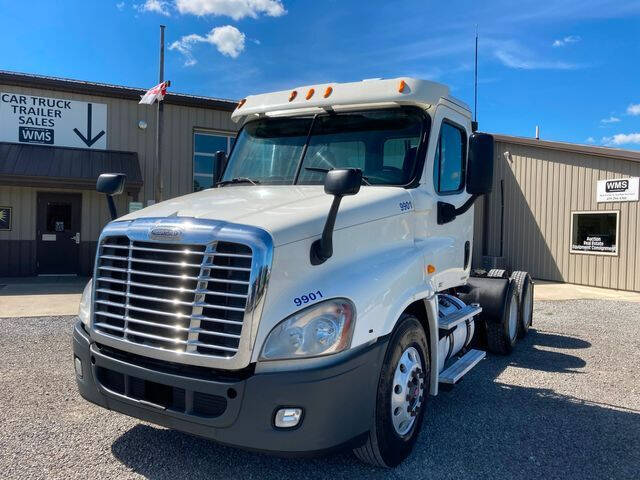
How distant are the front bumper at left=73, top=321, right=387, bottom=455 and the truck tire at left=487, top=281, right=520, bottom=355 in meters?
3.95

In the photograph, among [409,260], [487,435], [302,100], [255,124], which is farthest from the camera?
[255,124]

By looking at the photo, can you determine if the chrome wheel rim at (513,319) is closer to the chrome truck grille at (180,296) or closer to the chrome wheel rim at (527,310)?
the chrome wheel rim at (527,310)

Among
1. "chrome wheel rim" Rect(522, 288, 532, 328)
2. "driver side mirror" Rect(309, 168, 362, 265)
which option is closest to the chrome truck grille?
"driver side mirror" Rect(309, 168, 362, 265)

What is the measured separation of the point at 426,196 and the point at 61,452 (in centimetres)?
317

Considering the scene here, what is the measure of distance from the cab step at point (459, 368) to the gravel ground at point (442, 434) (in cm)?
37

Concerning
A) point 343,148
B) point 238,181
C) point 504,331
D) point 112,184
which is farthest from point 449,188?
point 504,331

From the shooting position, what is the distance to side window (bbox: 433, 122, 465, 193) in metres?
4.11

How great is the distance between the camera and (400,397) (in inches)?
129

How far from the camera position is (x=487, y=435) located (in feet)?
12.7

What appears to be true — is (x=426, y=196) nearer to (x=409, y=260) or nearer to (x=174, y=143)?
(x=409, y=260)

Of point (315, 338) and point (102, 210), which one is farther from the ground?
point (102, 210)

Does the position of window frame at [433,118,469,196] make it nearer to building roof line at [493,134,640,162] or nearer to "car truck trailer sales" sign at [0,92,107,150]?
building roof line at [493,134,640,162]

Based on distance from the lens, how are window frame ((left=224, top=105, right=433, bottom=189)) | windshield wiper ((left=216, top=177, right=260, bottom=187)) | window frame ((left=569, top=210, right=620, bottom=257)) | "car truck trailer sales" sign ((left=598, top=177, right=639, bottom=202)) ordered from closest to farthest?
window frame ((left=224, top=105, right=433, bottom=189)), windshield wiper ((left=216, top=177, right=260, bottom=187)), "car truck trailer sales" sign ((left=598, top=177, right=639, bottom=202)), window frame ((left=569, top=210, right=620, bottom=257))

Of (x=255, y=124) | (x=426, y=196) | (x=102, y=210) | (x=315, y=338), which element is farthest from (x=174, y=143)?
(x=315, y=338)
